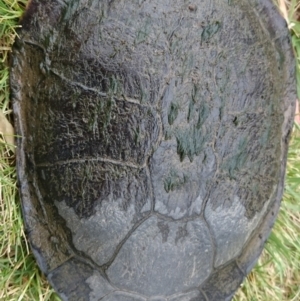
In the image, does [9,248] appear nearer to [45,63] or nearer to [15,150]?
[15,150]

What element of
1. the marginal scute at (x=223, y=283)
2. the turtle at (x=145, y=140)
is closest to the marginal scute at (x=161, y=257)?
the turtle at (x=145, y=140)

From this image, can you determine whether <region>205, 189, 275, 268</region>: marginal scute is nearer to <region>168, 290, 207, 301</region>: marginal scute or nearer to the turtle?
the turtle

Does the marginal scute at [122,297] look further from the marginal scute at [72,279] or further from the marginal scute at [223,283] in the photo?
the marginal scute at [223,283]

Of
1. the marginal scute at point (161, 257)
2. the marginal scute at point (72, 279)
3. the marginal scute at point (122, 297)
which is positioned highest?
the marginal scute at point (161, 257)

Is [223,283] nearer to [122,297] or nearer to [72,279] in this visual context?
[122,297]

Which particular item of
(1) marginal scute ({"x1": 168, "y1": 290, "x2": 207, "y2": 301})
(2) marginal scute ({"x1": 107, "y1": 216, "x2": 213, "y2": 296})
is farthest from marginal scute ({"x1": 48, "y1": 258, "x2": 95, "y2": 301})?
(1) marginal scute ({"x1": 168, "y1": 290, "x2": 207, "y2": 301})

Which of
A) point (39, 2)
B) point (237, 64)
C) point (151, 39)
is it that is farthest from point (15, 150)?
point (237, 64)

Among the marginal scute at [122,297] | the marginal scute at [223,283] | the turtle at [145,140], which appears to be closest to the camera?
the turtle at [145,140]

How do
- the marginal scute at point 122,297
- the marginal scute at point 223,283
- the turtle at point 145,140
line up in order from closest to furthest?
the turtle at point 145,140, the marginal scute at point 122,297, the marginal scute at point 223,283
